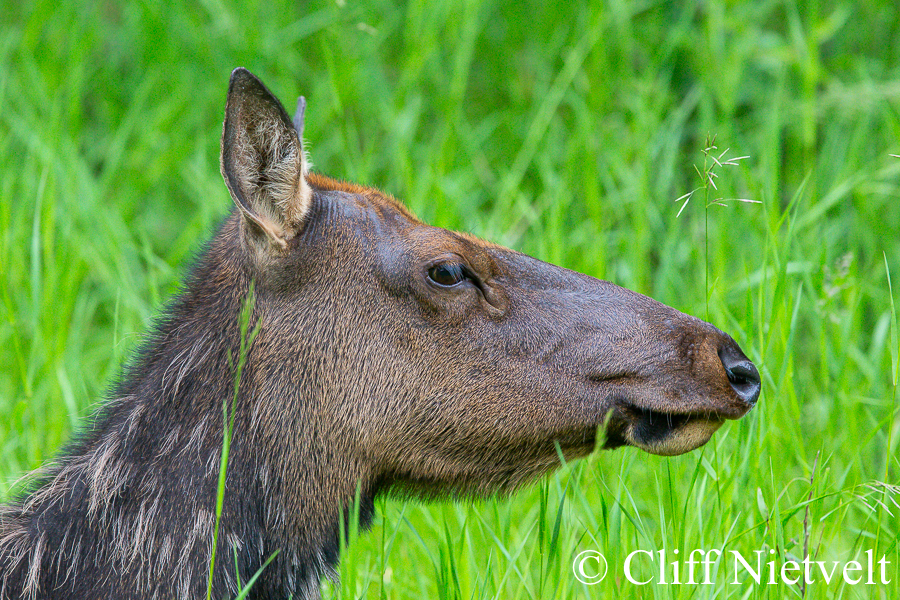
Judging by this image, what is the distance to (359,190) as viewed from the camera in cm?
335

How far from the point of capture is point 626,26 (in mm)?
6309

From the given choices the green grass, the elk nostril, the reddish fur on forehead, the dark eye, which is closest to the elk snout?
the elk nostril

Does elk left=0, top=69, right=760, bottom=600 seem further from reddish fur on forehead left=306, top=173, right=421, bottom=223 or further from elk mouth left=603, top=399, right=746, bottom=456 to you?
reddish fur on forehead left=306, top=173, right=421, bottom=223

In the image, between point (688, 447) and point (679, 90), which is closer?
point (688, 447)

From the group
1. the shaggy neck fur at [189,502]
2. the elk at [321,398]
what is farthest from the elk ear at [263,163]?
the shaggy neck fur at [189,502]

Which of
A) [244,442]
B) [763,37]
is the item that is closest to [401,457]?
[244,442]

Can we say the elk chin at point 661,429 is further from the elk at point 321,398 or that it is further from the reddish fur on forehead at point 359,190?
the reddish fur on forehead at point 359,190

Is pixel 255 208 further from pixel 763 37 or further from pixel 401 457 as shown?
pixel 763 37

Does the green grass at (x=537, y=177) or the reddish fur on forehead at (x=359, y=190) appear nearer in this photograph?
the reddish fur on forehead at (x=359, y=190)

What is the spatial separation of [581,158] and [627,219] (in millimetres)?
498

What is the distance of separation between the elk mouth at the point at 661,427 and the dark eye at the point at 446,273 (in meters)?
0.61

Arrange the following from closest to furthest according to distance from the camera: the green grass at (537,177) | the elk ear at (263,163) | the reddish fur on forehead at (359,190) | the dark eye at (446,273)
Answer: the elk ear at (263,163) → the dark eye at (446,273) → the reddish fur on forehead at (359,190) → the green grass at (537,177)

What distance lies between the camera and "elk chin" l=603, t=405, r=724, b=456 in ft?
9.49

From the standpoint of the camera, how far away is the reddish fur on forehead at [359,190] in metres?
3.25
